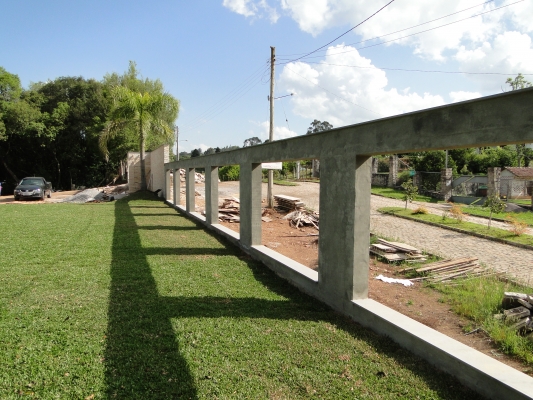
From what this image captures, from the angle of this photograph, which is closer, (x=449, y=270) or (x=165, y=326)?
(x=165, y=326)

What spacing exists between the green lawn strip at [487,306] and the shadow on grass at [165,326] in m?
1.19

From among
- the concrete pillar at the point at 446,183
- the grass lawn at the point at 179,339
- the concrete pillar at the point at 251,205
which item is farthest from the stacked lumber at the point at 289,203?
the concrete pillar at the point at 446,183

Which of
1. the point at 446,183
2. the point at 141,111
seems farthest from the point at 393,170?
the point at 141,111

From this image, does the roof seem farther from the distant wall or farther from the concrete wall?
the concrete wall

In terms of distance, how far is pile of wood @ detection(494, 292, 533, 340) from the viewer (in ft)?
15.8

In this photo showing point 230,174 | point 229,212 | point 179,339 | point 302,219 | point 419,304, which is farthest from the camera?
point 230,174

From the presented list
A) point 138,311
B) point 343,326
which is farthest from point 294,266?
point 138,311

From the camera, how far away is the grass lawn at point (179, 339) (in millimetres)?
3480

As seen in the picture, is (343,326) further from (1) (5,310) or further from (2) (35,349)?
(1) (5,310)

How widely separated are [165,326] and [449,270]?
18.9 feet

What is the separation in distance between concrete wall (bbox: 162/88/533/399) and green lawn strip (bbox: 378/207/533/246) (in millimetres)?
8700

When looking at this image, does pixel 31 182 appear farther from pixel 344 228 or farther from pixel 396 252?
pixel 344 228

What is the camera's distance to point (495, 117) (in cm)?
359

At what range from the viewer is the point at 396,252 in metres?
9.30
